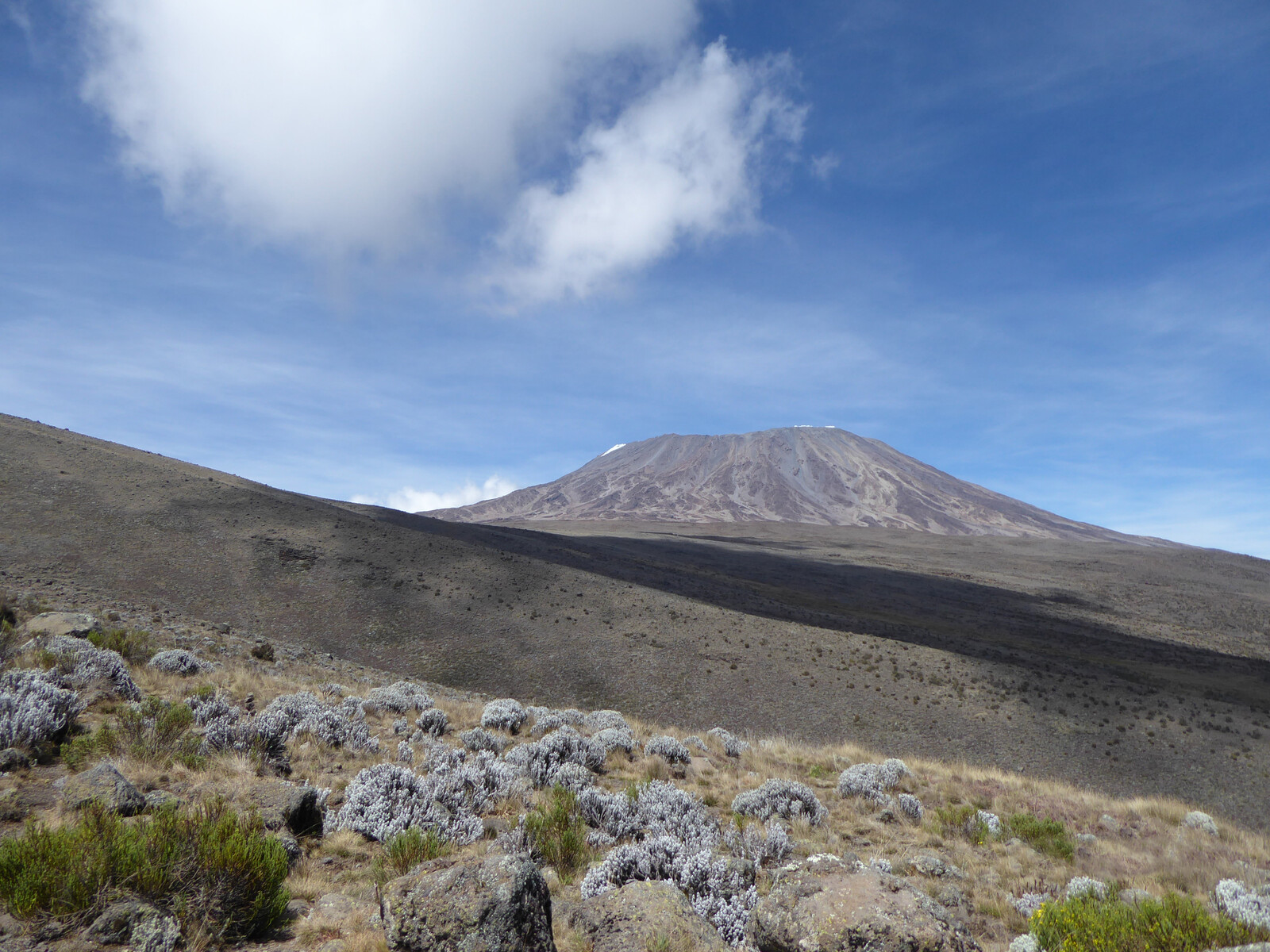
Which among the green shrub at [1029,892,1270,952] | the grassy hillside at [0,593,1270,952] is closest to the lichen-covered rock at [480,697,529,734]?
the grassy hillside at [0,593,1270,952]

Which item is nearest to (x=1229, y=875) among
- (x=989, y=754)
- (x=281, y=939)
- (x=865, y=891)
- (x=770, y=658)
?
(x=865, y=891)

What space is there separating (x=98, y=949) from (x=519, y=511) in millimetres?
181896

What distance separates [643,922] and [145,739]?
6.33 m

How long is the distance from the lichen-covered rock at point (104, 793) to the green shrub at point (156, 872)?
82 cm

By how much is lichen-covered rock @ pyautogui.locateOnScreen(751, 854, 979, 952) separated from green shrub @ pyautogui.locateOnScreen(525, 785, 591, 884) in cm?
215

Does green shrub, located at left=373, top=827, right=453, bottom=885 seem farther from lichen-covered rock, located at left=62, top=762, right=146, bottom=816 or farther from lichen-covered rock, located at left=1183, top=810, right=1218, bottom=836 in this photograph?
lichen-covered rock, located at left=1183, top=810, right=1218, bottom=836

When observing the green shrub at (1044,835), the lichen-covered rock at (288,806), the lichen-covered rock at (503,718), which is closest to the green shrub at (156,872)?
the lichen-covered rock at (288,806)

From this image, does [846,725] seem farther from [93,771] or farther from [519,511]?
[519,511]

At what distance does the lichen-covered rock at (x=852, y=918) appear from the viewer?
146 inches

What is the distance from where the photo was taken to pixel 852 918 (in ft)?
12.6

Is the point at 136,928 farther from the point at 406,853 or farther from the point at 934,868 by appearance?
the point at 934,868

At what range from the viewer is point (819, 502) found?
7190 inches

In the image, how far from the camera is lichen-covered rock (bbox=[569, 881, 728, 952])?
3768mm

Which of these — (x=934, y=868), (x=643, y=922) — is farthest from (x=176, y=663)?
(x=934, y=868)
